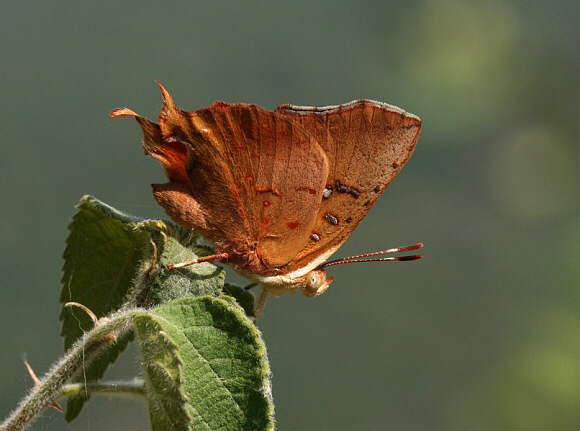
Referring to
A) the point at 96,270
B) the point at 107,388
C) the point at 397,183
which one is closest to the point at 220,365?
the point at 107,388

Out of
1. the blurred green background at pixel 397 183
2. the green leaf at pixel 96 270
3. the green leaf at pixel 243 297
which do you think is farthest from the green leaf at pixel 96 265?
the blurred green background at pixel 397 183

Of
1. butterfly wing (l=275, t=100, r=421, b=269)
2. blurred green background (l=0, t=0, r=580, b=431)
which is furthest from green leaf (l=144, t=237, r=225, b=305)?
blurred green background (l=0, t=0, r=580, b=431)

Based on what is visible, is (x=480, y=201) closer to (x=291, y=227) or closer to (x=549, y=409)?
(x=549, y=409)

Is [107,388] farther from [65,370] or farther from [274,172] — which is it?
[274,172]

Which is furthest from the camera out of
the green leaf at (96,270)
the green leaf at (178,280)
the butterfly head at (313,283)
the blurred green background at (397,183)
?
the blurred green background at (397,183)

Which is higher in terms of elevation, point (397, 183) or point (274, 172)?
point (274, 172)

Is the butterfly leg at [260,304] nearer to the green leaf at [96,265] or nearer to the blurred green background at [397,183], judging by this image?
the green leaf at [96,265]
